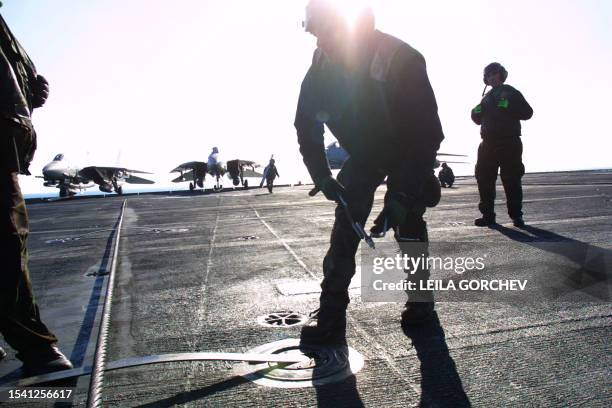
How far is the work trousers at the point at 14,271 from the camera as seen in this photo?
2277 mm

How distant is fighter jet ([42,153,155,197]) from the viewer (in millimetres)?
35500

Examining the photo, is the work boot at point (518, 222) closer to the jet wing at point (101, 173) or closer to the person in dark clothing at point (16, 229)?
the person in dark clothing at point (16, 229)

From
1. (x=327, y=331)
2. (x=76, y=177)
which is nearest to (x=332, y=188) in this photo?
(x=327, y=331)

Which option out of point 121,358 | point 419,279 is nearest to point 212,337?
point 121,358

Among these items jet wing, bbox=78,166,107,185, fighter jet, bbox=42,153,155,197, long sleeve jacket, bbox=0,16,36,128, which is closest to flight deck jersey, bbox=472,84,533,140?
long sleeve jacket, bbox=0,16,36,128

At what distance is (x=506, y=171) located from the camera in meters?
7.27

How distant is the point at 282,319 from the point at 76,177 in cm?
4094

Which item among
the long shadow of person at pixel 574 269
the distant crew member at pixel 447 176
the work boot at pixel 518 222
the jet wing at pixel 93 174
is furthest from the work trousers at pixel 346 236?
the jet wing at pixel 93 174

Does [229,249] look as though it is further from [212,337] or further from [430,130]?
[430,130]

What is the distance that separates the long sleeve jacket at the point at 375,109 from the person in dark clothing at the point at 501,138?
492cm

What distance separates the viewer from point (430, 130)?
2709 millimetres

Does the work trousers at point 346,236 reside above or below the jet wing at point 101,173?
below

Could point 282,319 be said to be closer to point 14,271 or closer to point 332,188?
point 332,188

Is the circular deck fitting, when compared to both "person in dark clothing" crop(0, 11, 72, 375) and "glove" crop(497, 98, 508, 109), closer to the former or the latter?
"person in dark clothing" crop(0, 11, 72, 375)
